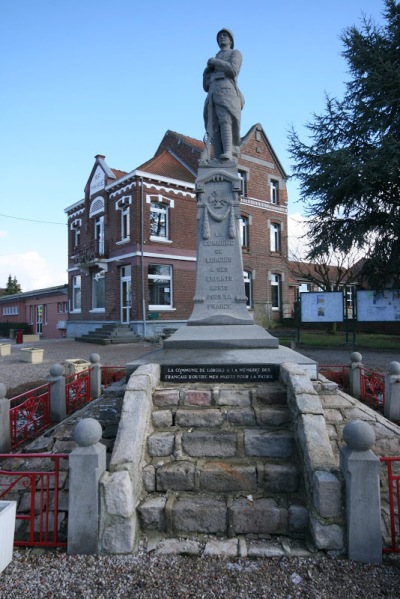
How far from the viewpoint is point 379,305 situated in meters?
14.0

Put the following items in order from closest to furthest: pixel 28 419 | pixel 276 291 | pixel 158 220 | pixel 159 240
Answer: pixel 28 419 → pixel 159 240 → pixel 158 220 → pixel 276 291

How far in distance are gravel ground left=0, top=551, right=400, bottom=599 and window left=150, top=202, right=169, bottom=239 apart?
756 inches

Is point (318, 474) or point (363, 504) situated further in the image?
point (318, 474)

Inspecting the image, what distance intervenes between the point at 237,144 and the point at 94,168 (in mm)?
19272

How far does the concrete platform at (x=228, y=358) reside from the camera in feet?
16.1

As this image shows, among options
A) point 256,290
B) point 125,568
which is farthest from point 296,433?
point 256,290

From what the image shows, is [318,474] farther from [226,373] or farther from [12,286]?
[12,286]

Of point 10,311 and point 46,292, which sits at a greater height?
point 46,292

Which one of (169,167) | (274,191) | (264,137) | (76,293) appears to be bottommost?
(76,293)

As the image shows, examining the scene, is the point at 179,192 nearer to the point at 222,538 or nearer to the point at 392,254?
the point at 392,254

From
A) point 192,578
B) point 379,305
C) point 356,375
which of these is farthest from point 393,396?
point 379,305

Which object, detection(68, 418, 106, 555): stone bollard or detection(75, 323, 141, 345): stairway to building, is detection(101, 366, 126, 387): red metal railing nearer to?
detection(68, 418, 106, 555): stone bollard

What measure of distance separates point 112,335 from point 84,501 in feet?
54.8

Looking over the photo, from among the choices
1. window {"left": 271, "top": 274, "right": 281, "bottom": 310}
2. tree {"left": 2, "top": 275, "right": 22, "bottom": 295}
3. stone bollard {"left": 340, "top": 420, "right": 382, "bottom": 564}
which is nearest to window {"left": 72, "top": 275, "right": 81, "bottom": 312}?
window {"left": 271, "top": 274, "right": 281, "bottom": 310}
